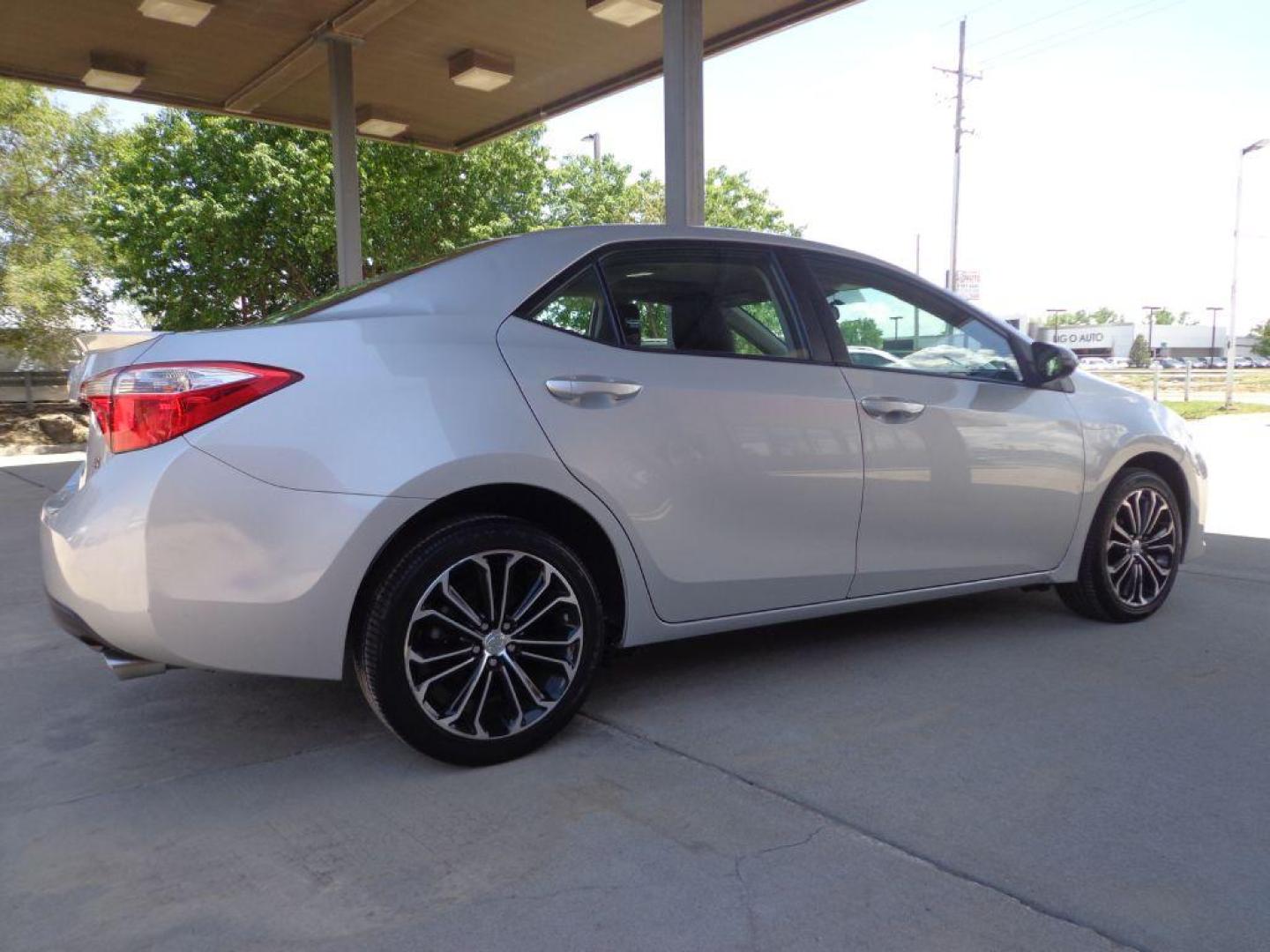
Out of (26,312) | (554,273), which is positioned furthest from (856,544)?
(26,312)

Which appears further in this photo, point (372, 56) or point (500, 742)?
point (372, 56)

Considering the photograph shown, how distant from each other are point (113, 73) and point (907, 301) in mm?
9707

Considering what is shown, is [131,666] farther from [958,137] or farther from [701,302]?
[958,137]

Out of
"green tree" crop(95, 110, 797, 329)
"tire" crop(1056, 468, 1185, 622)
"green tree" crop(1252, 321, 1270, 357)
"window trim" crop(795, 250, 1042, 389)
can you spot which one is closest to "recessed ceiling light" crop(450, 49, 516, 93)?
"window trim" crop(795, 250, 1042, 389)

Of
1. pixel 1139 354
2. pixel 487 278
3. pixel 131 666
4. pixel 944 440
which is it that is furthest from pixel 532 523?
pixel 1139 354

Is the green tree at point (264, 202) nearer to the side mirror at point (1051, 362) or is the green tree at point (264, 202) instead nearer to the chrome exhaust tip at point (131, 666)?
the side mirror at point (1051, 362)

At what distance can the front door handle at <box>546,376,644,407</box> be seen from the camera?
113 inches

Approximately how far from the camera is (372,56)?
10.1 metres

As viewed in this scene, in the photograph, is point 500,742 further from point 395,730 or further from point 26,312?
point 26,312

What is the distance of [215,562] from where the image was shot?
246cm

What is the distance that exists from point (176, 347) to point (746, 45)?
7.58m

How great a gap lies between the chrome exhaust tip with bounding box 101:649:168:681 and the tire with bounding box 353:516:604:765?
526 mm

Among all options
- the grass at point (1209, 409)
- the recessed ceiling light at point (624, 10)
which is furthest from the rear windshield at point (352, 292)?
the grass at point (1209, 409)

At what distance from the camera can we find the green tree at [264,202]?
20.8 meters
